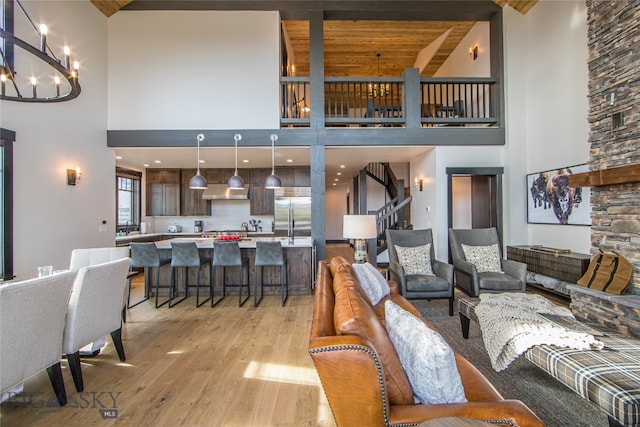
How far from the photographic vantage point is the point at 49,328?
1.99 meters

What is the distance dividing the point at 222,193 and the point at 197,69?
2981 mm

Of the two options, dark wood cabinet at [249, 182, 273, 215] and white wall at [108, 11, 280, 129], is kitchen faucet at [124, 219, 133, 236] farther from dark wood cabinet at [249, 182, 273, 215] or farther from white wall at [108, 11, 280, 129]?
dark wood cabinet at [249, 182, 273, 215]

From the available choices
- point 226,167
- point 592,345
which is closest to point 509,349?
point 592,345

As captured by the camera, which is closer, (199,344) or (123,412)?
(123,412)

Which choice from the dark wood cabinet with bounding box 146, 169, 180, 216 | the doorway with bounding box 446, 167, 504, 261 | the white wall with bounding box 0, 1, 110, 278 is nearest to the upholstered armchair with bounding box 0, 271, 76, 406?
the white wall with bounding box 0, 1, 110, 278

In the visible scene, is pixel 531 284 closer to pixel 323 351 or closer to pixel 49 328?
pixel 323 351

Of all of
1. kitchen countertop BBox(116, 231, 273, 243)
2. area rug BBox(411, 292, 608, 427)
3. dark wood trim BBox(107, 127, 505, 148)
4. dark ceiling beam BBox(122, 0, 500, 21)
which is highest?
dark ceiling beam BBox(122, 0, 500, 21)

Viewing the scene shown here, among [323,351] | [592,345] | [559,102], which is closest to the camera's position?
[323,351]

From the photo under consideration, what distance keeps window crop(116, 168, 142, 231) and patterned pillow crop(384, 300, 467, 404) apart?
7620 millimetres

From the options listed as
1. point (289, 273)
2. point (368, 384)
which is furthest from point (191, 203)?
point (368, 384)

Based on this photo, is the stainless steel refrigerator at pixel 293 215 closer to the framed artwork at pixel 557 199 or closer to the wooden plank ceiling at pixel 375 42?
the wooden plank ceiling at pixel 375 42

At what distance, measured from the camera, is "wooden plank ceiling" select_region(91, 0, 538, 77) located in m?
6.59

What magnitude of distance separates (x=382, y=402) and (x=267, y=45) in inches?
225

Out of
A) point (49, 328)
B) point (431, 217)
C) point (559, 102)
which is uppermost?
point (559, 102)
